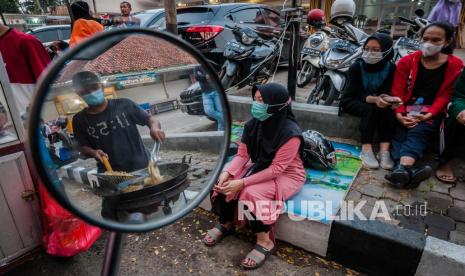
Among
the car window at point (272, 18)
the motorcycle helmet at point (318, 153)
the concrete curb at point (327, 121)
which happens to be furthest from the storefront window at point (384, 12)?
the motorcycle helmet at point (318, 153)

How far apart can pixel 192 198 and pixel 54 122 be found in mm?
455

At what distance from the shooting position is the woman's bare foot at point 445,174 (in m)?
3.04

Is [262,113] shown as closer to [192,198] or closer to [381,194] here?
[381,194]

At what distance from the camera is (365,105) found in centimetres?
355

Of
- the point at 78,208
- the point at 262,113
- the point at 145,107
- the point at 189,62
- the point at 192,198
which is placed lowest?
the point at 262,113

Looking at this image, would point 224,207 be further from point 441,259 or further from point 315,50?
point 315,50

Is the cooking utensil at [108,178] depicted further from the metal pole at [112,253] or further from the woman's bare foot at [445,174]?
the woman's bare foot at [445,174]

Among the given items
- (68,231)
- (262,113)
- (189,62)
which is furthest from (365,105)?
(68,231)

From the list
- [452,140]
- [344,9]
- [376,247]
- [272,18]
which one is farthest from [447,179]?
[272,18]

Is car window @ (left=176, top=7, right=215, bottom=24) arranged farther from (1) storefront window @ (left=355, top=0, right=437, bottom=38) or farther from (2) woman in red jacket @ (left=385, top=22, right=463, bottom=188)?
(1) storefront window @ (left=355, top=0, right=437, bottom=38)

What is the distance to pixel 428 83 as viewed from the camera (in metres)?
3.16

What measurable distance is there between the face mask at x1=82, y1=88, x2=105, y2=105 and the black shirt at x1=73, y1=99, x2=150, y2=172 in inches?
1.3

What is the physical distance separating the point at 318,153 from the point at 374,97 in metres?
1.01

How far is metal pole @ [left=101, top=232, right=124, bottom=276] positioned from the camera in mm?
847
